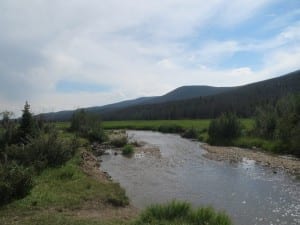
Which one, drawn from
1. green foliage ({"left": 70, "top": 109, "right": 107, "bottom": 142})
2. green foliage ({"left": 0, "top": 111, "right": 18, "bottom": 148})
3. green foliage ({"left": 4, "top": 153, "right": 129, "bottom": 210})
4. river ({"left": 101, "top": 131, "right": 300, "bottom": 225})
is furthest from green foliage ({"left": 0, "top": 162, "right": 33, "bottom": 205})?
green foliage ({"left": 70, "top": 109, "right": 107, "bottom": 142})

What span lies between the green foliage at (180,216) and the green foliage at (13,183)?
23.5 ft

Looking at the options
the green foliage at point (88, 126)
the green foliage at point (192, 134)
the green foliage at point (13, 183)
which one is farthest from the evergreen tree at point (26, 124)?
the green foliage at point (192, 134)

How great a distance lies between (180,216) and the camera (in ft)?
49.5

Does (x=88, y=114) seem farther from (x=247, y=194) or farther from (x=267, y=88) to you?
(x=267, y=88)

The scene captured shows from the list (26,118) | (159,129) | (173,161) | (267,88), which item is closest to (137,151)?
(173,161)

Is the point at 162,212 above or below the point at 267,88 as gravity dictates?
below

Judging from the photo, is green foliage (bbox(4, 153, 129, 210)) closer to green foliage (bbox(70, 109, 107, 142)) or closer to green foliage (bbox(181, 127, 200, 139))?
green foliage (bbox(70, 109, 107, 142))

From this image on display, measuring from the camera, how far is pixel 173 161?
133ft

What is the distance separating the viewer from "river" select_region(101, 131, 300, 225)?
67.7ft

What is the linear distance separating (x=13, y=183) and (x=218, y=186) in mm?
14671

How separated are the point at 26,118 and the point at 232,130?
35595 mm

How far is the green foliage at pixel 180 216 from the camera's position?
1424 cm

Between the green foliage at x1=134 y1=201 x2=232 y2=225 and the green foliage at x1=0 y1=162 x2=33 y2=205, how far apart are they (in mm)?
7157

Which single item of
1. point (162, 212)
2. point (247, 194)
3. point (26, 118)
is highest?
point (26, 118)
